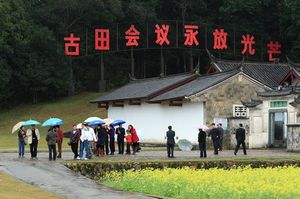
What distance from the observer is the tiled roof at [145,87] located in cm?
4772

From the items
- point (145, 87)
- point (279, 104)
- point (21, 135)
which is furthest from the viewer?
point (145, 87)

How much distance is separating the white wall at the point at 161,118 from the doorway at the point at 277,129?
16.4 feet

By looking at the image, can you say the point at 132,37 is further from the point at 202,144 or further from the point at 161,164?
the point at 161,164

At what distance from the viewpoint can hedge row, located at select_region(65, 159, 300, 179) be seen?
24.7 metres

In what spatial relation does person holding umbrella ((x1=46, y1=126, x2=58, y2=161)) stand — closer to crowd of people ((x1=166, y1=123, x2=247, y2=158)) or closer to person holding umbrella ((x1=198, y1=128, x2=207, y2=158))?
A: crowd of people ((x1=166, y1=123, x2=247, y2=158))

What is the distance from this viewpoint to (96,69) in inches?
3187

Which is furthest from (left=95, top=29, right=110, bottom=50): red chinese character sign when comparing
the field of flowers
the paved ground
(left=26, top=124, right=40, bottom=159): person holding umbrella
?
the field of flowers

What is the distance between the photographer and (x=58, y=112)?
2717 inches

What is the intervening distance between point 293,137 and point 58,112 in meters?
39.0

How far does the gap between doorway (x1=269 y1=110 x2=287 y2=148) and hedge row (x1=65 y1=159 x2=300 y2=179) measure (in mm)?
10657

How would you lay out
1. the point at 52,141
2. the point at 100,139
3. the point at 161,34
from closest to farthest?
the point at 52,141 → the point at 100,139 → the point at 161,34

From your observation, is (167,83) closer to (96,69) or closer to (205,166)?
(205,166)

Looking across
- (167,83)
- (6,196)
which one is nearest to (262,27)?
(167,83)

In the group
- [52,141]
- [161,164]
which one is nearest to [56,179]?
[161,164]
